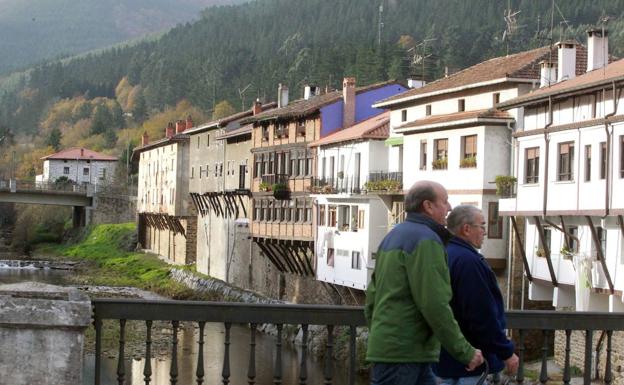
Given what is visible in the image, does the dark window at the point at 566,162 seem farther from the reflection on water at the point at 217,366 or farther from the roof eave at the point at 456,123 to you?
the reflection on water at the point at 217,366

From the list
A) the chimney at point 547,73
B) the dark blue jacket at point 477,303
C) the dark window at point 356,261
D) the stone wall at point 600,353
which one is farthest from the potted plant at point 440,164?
the dark blue jacket at point 477,303

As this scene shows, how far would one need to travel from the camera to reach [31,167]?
187 metres

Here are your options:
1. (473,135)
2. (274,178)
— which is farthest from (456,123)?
(274,178)

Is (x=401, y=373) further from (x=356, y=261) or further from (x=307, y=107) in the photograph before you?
(x=307, y=107)

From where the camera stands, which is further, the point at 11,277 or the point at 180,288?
the point at 11,277

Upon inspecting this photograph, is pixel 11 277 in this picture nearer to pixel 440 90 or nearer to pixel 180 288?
pixel 180 288

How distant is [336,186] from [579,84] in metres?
21.2

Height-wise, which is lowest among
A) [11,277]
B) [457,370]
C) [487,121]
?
[11,277]

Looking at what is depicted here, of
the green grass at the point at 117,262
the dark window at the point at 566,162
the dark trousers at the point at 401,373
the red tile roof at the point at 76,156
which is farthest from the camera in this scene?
the red tile roof at the point at 76,156

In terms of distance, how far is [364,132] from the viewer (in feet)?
171

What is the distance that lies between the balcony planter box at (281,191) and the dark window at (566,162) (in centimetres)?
2633

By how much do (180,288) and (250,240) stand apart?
697 centimetres

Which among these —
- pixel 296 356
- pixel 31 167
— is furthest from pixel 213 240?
pixel 31 167

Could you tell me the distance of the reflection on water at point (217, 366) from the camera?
122ft
